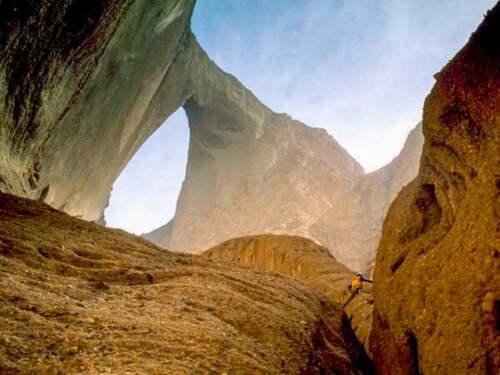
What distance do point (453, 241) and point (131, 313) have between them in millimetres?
2580

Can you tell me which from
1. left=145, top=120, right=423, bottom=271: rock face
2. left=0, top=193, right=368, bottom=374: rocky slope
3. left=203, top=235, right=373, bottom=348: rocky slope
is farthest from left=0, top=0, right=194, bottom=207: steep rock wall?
left=145, top=120, right=423, bottom=271: rock face

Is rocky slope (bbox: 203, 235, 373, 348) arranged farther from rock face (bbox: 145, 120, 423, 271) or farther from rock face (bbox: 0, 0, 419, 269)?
rock face (bbox: 145, 120, 423, 271)

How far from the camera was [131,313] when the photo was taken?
2.26m

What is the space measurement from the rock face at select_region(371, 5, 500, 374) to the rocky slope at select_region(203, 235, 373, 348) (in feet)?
8.96

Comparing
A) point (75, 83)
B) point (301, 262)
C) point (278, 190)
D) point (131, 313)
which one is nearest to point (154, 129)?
point (75, 83)

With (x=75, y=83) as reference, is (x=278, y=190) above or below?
above

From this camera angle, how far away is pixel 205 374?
67.8 inches

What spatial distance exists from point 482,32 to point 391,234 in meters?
2.25

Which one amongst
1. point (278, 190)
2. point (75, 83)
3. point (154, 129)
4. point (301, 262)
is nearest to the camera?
point (75, 83)

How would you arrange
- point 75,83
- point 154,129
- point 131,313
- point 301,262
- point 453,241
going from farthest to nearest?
1. point 154,129
2. point 301,262
3. point 75,83
4. point 453,241
5. point 131,313

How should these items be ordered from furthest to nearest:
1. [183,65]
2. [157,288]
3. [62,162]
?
[183,65]
[62,162]
[157,288]

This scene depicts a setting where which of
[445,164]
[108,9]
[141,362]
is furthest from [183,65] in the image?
[141,362]

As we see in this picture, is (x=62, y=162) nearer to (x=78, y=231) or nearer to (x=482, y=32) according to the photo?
(x=78, y=231)

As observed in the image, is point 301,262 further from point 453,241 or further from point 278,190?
point 278,190
